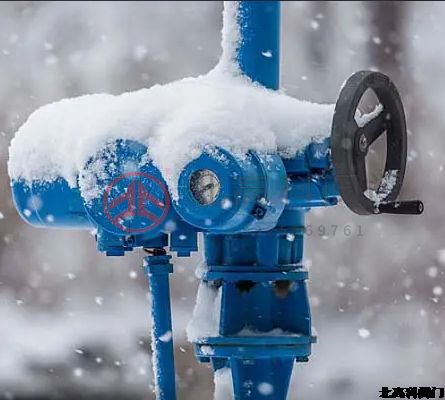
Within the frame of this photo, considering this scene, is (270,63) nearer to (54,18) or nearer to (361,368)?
(361,368)

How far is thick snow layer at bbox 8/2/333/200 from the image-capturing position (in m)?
0.98

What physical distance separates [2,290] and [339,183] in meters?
1.67

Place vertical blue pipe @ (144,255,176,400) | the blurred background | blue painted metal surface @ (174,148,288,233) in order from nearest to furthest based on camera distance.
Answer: blue painted metal surface @ (174,148,288,233)
vertical blue pipe @ (144,255,176,400)
the blurred background

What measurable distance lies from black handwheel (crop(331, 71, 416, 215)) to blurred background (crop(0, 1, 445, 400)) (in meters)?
0.90

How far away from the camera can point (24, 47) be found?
8.48ft

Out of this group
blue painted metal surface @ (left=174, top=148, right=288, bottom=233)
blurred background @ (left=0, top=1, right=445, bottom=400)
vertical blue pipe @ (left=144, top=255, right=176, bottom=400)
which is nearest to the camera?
blue painted metal surface @ (left=174, top=148, right=288, bottom=233)

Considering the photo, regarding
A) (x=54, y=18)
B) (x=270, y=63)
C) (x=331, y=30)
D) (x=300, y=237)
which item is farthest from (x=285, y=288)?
(x=54, y=18)

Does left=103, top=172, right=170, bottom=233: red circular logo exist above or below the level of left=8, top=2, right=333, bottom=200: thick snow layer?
below

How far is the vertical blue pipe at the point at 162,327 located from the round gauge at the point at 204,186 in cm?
13

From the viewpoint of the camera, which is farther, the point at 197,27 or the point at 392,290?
the point at 197,27

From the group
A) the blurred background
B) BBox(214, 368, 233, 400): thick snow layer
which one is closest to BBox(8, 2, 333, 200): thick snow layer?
BBox(214, 368, 233, 400): thick snow layer

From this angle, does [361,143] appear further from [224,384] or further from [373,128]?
[224,384]

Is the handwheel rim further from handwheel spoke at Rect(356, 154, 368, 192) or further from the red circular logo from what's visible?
the red circular logo

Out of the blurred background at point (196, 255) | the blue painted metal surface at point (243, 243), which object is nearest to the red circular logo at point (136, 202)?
the blue painted metal surface at point (243, 243)
